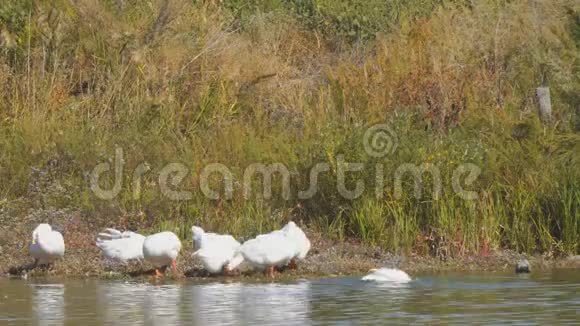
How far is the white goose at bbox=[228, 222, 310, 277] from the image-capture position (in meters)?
14.2

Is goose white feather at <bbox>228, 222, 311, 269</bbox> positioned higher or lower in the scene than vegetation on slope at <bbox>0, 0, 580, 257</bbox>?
lower

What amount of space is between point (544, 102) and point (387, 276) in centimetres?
575

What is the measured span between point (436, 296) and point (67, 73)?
8538mm

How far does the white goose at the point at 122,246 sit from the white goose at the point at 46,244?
467 millimetres

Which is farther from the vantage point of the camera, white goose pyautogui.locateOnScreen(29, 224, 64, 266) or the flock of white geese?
white goose pyautogui.locateOnScreen(29, 224, 64, 266)

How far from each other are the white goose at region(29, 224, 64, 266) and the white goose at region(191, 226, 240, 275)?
1.53 m

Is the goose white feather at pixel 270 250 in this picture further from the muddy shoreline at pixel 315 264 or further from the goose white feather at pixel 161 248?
the goose white feather at pixel 161 248

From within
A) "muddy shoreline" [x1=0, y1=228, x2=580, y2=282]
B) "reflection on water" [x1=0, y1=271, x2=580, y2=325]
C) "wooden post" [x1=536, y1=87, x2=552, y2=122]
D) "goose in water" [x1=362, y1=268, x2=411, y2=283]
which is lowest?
"reflection on water" [x1=0, y1=271, x2=580, y2=325]

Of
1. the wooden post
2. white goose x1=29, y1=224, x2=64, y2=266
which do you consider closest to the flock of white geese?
white goose x1=29, y1=224, x2=64, y2=266

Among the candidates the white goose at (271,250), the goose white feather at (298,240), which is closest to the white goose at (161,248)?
the white goose at (271,250)

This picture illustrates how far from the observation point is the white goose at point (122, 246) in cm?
1475

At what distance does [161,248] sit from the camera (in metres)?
14.2

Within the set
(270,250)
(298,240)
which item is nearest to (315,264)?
(298,240)

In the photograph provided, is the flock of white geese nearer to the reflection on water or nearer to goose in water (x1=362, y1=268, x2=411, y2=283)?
goose in water (x1=362, y1=268, x2=411, y2=283)
